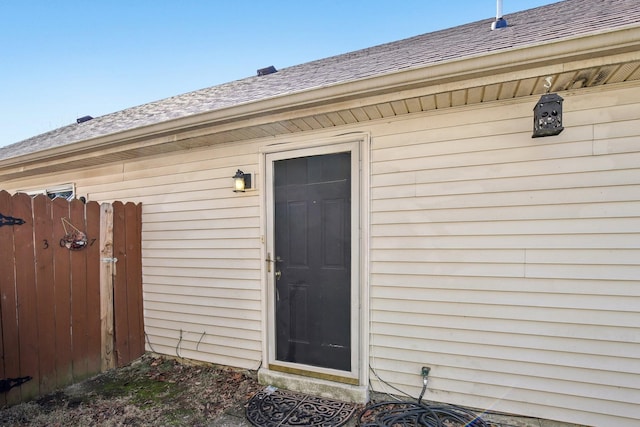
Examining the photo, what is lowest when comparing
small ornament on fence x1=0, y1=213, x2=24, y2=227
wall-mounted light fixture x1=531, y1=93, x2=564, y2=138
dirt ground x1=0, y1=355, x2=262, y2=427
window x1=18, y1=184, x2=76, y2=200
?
dirt ground x1=0, y1=355, x2=262, y2=427

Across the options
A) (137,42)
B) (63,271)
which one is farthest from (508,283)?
(137,42)

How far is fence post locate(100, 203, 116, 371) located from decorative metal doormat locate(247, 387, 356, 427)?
5.80 ft

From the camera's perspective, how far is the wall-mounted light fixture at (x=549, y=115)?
5.98 feet

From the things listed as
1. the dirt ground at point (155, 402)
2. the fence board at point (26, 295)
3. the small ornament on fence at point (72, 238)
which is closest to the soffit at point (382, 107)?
the small ornament on fence at point (72, 238)

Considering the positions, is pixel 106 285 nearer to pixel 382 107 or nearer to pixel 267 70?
Answer: pixel 382 107

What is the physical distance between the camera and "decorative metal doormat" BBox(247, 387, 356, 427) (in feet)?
7.18

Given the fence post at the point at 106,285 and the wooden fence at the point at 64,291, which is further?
the fence post at the point at 106,285

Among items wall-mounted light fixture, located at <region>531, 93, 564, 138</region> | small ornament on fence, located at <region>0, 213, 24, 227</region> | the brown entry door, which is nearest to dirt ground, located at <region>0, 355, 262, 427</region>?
the brown entry door

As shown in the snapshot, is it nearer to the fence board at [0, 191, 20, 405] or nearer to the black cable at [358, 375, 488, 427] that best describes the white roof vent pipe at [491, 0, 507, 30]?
the black cable at [358, 375, 488, 427]

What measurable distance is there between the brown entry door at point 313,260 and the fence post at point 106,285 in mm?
1859

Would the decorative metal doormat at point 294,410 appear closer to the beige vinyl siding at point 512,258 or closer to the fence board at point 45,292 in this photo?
the beige vinyl siding at point 512,258

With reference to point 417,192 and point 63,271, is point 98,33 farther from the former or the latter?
point 417,192

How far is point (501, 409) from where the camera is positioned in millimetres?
2133

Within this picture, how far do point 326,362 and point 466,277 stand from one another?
4.63ft
